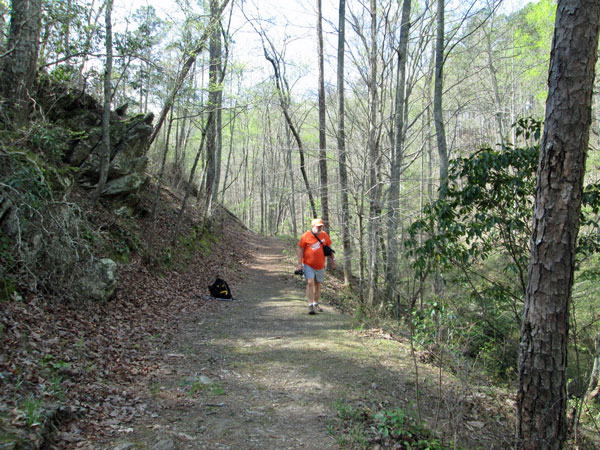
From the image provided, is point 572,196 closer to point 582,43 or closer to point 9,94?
point 582,43

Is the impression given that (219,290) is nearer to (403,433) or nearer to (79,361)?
(79,361)

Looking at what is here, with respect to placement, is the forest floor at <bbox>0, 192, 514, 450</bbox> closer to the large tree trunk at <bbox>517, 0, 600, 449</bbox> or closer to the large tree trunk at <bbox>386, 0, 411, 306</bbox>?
the large tree trunk at <bbox>517, 0, 600, 449</bbox>

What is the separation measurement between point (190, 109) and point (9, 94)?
470cm

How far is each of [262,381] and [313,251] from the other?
3433 millimetres

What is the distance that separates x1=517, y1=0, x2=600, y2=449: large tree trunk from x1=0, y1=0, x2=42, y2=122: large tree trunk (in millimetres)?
7894

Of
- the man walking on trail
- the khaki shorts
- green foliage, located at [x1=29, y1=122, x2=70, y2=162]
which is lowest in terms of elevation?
the khaki shorts

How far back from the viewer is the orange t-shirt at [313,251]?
7.71 meters

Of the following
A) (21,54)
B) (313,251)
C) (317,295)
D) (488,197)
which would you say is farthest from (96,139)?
(488,197)

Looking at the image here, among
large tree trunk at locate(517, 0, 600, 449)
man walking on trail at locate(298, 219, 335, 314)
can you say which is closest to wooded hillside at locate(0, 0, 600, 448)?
large tree trunk at locate(517, 0, 600, 449)

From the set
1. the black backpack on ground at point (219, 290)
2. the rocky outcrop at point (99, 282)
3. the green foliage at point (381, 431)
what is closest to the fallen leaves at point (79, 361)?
the rocky outcrop at point (99, 282)

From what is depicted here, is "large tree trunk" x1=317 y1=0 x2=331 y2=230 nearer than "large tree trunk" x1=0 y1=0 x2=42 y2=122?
No

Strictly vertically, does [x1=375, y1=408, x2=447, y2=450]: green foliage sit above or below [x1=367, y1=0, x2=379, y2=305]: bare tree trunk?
below

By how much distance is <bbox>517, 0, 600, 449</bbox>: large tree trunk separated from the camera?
3.26 metres

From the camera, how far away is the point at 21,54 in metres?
6.56
